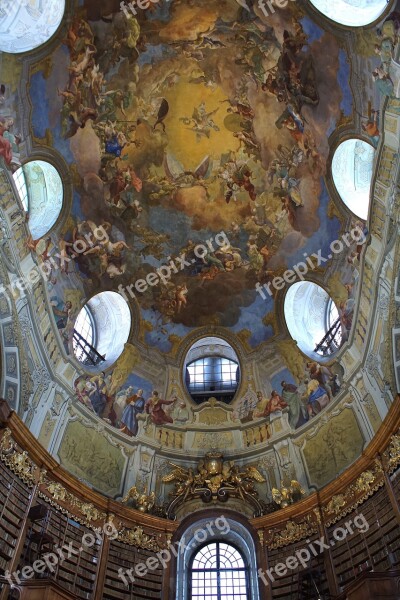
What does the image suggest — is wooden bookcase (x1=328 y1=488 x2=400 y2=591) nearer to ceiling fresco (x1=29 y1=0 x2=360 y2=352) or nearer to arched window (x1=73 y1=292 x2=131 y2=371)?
ceiling fresco (x1=29 y1=0 x2=360 y2=352)

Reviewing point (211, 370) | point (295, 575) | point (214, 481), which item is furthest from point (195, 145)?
point (295, 575)

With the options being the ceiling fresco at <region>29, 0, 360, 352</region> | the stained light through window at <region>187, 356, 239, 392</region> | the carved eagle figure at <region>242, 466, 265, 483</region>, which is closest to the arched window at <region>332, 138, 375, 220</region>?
the ceiling fresco at <region>29, 0, 360, 352</region>

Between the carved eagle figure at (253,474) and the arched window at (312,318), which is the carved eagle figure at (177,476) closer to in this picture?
the carved eagle figure at (253,474)

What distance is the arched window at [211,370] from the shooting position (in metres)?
20.3

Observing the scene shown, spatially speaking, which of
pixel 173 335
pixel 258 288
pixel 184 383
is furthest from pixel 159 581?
pixel 258 288

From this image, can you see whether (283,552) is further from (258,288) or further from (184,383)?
(258,288)

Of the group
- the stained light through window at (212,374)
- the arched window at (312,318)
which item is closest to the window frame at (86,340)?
the stained light through window at (212,374)

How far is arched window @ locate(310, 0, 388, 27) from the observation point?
1392 cm

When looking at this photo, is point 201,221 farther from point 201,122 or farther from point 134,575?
point 134,575

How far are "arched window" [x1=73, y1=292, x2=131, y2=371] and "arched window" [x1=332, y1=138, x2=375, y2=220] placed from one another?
8.72 m

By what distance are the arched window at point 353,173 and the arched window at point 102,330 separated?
872cm

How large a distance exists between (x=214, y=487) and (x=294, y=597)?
403 centimetres

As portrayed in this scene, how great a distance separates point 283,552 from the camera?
14961 mm

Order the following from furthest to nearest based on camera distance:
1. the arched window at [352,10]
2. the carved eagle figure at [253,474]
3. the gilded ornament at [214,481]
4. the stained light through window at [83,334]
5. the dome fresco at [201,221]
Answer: the stained light through window at [83,334] → the carved eagle figure at [253,474] → the gilded ornament at [214,481] → the dome fresco at [201,221] → the arched window at [352,10]
